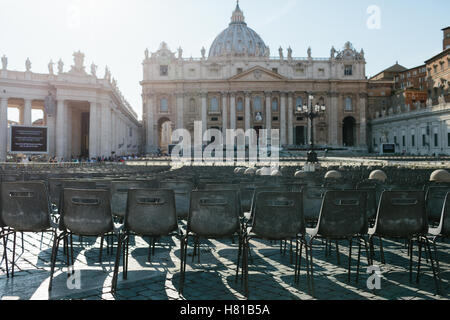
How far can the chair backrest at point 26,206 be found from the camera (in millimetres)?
5230

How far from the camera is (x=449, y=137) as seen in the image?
5084 centimetres

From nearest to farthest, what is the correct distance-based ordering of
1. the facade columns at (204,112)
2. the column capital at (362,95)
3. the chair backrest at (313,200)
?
1. the chair backrest at (313,200)
2. the facade columns at (204,112)
3. the column capital at (362,95)

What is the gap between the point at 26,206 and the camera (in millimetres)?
5273

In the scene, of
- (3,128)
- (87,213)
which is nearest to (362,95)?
(3,128)

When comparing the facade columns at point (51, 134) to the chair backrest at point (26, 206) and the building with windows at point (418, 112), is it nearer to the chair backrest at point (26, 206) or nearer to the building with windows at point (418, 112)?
the chair backrest at point (26, 206)

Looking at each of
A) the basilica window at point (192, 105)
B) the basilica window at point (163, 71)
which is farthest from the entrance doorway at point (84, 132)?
the basilica window at point (192, 105)

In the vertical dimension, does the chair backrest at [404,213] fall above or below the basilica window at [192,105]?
below

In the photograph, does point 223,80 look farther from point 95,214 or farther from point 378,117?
point 95,214

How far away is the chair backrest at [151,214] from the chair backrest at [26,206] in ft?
3.87

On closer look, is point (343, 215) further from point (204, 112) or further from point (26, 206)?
point (204, 112)

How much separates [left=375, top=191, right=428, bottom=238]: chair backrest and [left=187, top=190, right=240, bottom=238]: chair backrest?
1940mm

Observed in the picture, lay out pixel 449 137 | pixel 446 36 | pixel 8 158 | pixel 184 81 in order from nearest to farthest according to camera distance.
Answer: pixel 8 158 → pixel 449 137 → pixel 446 36 → pixel 184 81

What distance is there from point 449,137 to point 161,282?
55044 millimetres
